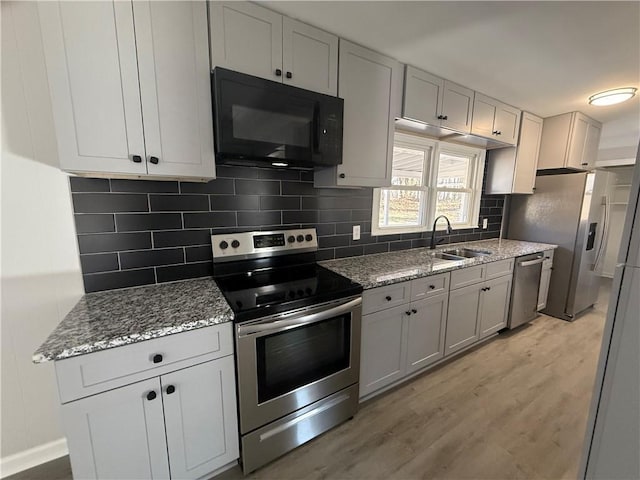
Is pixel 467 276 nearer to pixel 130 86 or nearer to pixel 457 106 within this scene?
pixel 457 106

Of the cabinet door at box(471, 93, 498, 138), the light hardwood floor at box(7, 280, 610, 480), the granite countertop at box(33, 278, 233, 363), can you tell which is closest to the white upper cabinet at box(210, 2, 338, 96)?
the granite countertop at box(33, 278, 233, 363)

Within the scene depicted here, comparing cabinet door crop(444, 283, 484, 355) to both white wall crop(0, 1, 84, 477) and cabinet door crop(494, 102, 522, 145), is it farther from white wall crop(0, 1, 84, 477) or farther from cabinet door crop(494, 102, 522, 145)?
white wall crop(0, 1, 84, 477)

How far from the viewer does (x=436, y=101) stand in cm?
217

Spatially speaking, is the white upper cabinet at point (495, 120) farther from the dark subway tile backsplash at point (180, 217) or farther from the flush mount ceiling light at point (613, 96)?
the dark subway tile backsplash at point (180, 217)

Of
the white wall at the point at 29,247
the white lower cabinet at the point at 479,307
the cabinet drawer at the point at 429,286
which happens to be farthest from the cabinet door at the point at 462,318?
the white wall at the point at 29,247

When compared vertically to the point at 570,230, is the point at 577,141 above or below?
above

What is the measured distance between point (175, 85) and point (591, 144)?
4.53 meters

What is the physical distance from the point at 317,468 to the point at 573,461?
144cm

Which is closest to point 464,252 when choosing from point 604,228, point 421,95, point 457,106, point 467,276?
point 467,276

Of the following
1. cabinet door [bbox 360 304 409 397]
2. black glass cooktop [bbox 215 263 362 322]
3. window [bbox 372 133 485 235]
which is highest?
window [bbox 372 133 485 235]

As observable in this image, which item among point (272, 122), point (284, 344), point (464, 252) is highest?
point (272, 122)

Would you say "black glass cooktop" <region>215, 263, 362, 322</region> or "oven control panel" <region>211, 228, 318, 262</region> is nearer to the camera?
"black glass cooktop" <region>215, 263, 362, 322</region>

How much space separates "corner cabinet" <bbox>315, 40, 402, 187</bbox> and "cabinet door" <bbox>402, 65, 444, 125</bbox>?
0.08 meters

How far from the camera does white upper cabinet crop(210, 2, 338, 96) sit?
1.33m
